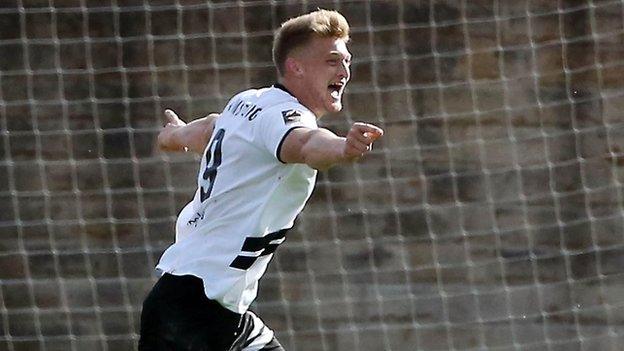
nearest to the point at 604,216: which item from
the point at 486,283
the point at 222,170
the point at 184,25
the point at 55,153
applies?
the point at 486,283

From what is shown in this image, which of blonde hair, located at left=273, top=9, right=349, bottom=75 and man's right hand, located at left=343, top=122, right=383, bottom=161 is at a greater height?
blonde hair, located at left=273, top=9, right=349, bottom=75

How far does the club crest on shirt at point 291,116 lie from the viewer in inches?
145

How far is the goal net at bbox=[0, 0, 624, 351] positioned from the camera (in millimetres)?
6293

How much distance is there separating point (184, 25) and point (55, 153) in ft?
2.72

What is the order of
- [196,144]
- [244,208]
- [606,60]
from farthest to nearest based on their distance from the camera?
1. [606,60]
2. [196,144]
3. [244,208]

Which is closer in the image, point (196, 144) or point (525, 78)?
point (196, 144)

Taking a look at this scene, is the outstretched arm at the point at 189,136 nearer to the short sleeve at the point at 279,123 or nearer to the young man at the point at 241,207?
the young man at the point at 241,207

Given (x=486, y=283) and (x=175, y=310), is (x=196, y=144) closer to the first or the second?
(x=175, y=310)

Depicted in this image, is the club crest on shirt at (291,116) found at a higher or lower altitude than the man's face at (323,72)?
lower

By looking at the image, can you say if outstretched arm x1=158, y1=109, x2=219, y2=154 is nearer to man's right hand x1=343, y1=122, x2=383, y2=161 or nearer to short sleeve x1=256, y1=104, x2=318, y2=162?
short sleeve x1=256, y1=104, x2=318, y2=162

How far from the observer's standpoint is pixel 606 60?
20.4 ft

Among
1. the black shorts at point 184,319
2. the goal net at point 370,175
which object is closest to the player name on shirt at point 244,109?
the black shorts at point 184,319

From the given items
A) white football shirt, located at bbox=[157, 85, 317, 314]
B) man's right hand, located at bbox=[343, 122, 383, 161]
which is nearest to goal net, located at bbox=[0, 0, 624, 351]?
white football shirt, located at bbox=[157, 85, 317, 314]

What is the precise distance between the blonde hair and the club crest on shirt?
1.19ft
